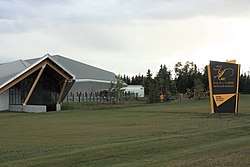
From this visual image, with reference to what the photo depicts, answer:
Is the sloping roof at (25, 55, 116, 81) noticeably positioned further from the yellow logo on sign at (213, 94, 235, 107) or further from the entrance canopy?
the yellow logo on sign at (213, 94, 235, 107)

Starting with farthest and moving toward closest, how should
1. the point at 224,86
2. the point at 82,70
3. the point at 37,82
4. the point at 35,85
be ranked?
the point at 82,70, the point at 37,82, the point at 35,85, the point at 224,86

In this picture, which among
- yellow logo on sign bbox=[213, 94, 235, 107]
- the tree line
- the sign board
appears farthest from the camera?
the tree line

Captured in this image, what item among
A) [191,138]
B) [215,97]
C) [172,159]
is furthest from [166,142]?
[215,97]

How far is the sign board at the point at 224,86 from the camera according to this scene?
27.5 meters

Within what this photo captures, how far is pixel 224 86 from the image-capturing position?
1101 inches

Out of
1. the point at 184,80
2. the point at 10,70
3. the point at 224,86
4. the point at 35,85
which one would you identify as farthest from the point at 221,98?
the point at 184,80

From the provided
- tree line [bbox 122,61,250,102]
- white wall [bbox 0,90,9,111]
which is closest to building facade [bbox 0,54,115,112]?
white wall [bbox 0,90,9,111]

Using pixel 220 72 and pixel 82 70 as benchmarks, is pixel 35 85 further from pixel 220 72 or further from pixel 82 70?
pixel 82 70

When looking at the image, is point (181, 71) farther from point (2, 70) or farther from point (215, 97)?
point (215, 97)

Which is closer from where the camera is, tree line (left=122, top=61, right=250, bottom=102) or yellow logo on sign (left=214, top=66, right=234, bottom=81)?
yellow logo on sign (left=214, top=66, right=234, bottom=81)

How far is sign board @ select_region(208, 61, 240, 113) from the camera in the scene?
27500 millimetres

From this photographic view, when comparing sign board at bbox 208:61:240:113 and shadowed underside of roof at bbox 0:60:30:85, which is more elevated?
shadowed underside of roof at bbox 0:60:30:85

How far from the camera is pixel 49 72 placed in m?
49.4

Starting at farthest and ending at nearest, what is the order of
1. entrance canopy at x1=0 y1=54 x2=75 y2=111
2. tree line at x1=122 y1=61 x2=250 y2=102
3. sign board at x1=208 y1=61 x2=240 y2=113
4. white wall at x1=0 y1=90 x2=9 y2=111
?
tree line at x1=122 y1=61 x2=250 y2=102 → white wall at x1=0 y1=90 x2=9 y2=111 → entrance canopy at x1=0 y1=54 x2=75 y2=111 → sign board at x1=208 y1=61 x2=240 y2=113
